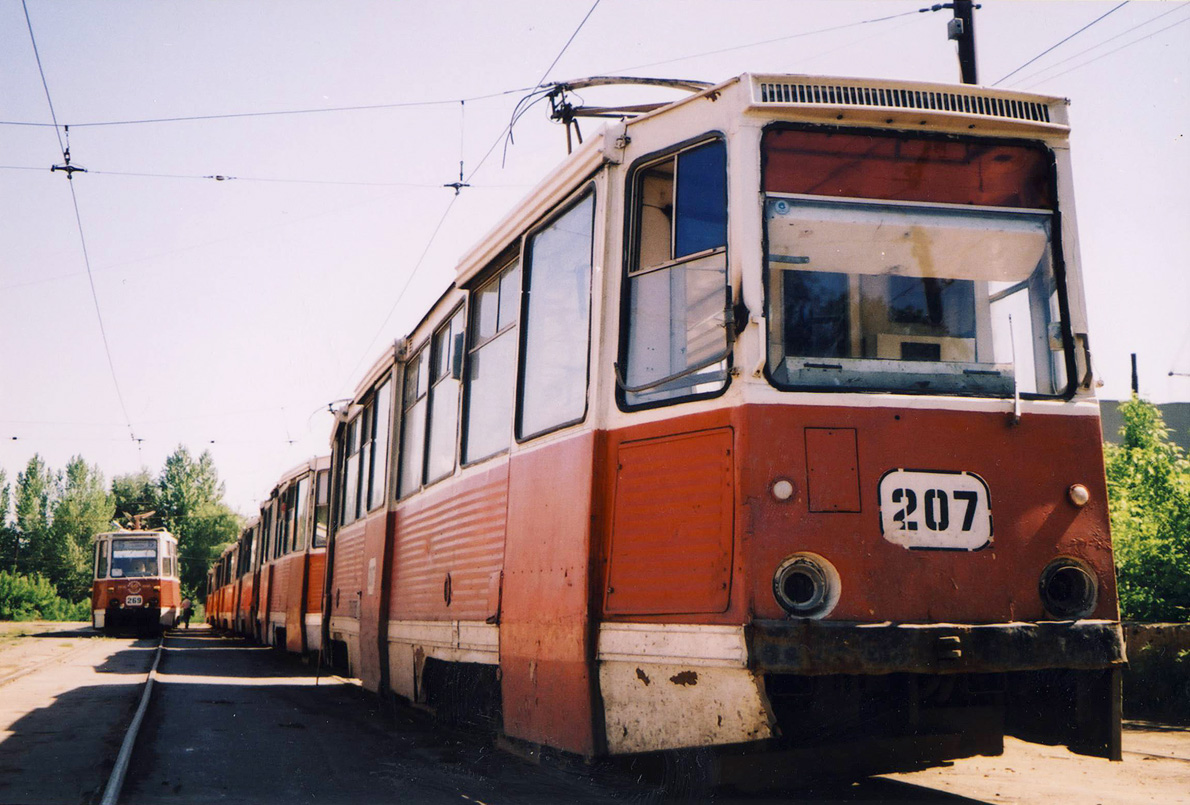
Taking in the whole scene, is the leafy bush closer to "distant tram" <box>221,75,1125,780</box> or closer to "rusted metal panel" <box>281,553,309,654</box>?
"rusted metal panel" <box>281,553,309,654</box>

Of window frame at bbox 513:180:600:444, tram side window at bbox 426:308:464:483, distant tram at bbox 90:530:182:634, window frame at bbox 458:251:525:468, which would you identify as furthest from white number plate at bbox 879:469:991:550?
distant tram at bbox 90:530:182:634

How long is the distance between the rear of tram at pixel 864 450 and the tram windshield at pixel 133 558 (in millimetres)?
25284

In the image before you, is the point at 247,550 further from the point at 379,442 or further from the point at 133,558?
the point at 379,442

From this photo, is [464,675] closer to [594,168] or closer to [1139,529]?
[594,168]

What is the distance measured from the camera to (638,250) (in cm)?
495

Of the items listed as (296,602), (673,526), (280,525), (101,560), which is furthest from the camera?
(101,560)

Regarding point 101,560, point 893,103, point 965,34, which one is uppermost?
point 965,34

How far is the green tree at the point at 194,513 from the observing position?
7644cm

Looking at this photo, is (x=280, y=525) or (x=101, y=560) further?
(x=101, y=560)

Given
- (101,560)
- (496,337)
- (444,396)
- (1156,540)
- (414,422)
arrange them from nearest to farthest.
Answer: (496,337), (444,396), (414,422), (1156,540), (101,560)

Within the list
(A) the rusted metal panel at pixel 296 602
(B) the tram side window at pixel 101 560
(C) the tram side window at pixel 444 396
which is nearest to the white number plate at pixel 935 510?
(C) the tram side window at pixel 444 396

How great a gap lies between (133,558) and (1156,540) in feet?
78.5

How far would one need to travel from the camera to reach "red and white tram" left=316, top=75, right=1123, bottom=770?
4172 mm

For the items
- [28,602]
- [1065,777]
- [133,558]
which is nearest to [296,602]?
[1065,777]
